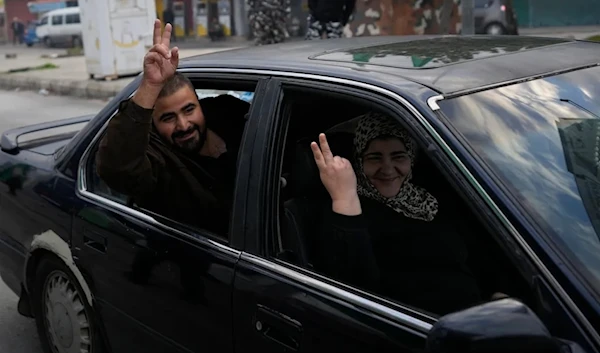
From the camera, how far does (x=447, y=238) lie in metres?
2.08

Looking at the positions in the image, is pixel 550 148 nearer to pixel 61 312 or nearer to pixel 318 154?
pixel 318 154

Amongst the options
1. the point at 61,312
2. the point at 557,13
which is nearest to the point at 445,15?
the point at 61,312

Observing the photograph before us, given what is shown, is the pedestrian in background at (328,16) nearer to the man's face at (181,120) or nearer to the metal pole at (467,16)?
the metal pole at (467,16)

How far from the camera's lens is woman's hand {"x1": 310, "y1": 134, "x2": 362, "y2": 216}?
1919mm

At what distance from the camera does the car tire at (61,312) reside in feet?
9.24

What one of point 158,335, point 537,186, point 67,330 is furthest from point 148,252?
point 537,186

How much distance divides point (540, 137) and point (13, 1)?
51.0 meters

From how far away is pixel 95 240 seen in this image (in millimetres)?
2639

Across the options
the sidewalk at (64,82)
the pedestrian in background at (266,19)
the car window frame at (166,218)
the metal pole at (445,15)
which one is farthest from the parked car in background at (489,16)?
the car window frame at (166,218)

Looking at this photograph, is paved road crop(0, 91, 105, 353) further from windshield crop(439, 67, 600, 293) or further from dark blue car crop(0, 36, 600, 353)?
windshield crop(439, 67, 600, 293)

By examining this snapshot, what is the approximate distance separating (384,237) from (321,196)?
286mm

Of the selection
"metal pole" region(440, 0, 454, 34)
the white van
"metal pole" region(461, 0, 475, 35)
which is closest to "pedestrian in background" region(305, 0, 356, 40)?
"metal pole" region(440, 0, 454, 34)

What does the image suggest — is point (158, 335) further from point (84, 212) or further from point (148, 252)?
point (84, 212)

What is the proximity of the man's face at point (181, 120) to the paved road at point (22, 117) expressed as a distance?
1.66m
